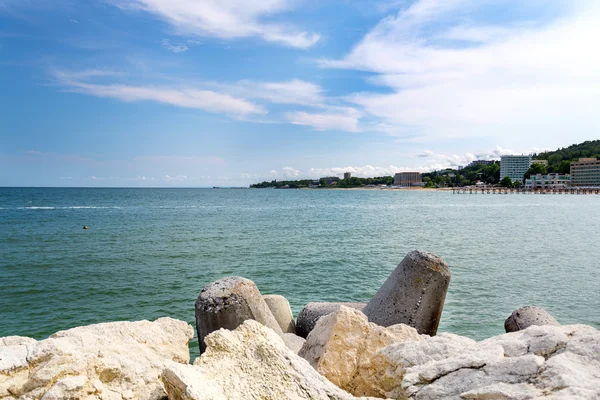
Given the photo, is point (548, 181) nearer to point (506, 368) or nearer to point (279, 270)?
point (279, 270)

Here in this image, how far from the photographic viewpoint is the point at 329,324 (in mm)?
6434

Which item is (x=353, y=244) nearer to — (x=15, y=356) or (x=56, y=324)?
(x=56, y=324)

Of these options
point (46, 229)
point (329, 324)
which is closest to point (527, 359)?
point (329, 324)

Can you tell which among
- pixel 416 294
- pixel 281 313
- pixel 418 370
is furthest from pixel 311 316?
pixel 418 370

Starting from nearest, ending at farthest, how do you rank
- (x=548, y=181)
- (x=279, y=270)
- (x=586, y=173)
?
(x=279, y=270), (x=586, y=173), (x=548, y=181)

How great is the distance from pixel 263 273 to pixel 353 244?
37.9 ft

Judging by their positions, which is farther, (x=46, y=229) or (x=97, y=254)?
(x=46, y=229)

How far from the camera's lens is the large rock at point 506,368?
385 centimetres

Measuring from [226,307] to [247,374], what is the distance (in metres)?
3.97

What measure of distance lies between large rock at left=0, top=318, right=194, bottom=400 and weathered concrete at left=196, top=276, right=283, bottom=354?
2440 millimetres

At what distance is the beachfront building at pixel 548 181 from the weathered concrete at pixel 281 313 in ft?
607

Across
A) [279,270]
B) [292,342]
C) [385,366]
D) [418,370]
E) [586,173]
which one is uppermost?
[586,173]

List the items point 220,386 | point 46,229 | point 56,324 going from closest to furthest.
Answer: point 220,386, point 56,324, point 46,229

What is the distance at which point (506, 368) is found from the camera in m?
4.22
